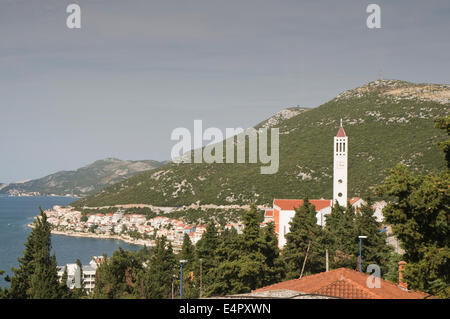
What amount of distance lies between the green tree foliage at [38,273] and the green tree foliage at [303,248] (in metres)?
10.0

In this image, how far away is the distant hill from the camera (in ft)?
200

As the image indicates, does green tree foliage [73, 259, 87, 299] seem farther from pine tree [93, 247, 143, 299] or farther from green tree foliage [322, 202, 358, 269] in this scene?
Result: green tree foliage [322, 202, 358, 269]

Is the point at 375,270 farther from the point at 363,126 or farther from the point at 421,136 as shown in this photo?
the point at 363,126

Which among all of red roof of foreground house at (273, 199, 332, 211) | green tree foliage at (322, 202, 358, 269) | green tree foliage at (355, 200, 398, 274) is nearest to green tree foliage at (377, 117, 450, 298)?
green tree foliage at (355, 200, 398, 274)

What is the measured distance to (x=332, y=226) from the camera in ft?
84.5

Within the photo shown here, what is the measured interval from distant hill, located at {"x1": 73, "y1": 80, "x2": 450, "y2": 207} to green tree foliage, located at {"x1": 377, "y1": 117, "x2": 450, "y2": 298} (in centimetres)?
4538

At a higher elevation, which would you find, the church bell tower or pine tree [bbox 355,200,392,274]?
the church bell tower

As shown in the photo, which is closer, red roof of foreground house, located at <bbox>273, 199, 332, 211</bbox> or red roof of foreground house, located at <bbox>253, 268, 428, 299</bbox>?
red roof of foreground house, located at <bbox>253, 268, 428, 299</bbox>

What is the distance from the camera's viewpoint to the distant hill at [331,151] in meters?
60.9

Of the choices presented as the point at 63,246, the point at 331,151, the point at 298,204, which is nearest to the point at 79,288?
the point at 298,204

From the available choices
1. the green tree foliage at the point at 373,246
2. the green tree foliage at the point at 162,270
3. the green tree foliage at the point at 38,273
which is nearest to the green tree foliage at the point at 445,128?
the green tree foliage at the point at 373,246
